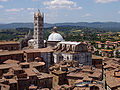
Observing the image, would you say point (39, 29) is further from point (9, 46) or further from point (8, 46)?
point (8, 46)

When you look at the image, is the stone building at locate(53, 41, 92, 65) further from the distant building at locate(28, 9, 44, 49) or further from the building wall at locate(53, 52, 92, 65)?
the distant building at locate(28, 9, 44, 49)

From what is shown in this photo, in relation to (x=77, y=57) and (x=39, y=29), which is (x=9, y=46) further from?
(x=77, y=57)

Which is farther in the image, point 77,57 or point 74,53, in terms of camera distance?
point 77,57

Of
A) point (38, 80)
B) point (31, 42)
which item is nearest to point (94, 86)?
point (38, 80)

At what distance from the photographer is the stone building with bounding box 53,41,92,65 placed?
43625mm

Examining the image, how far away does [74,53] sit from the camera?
43125 mm

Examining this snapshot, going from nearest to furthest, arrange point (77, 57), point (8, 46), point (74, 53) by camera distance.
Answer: point (74, 53) → point (77, 57) → point (8, 46)

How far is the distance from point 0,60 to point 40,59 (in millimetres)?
8186

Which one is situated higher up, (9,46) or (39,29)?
(39,29)

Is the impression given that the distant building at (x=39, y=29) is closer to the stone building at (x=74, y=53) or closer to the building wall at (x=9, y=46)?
the building wall at (x=9, y=46)

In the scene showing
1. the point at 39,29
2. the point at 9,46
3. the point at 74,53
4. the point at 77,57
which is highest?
the point at 39,29

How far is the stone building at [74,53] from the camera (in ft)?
143

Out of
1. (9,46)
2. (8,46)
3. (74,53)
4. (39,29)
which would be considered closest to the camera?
(74,53)

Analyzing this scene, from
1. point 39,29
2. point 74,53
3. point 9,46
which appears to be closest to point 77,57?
point 74,53
